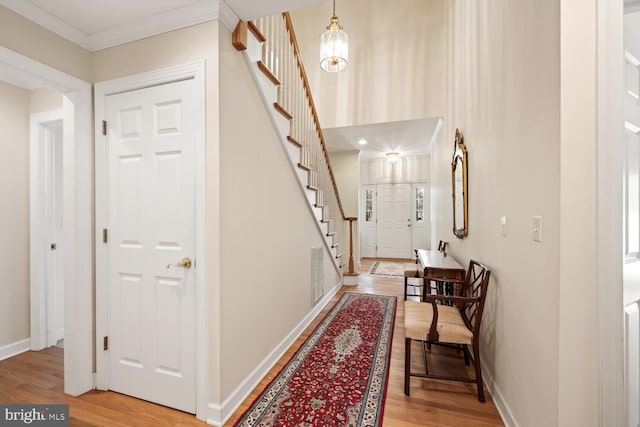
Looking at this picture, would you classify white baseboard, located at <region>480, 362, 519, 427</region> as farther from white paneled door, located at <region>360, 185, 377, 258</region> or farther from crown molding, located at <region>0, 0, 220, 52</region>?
white paneled door, located at <region>360, 185, 377, 258</region>

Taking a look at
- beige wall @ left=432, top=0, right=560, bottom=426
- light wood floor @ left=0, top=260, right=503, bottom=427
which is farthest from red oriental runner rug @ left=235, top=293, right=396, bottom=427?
beige wall @ left=432, top=0, right=560, bottom=426

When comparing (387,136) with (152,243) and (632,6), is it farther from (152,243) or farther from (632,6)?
(152,243)

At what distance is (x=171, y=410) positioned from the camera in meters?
1.66

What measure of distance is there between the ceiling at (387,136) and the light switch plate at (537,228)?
327 centimetres

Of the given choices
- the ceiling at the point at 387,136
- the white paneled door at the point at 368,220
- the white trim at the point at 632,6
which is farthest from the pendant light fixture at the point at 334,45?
the white paneled door at the point at 368,220

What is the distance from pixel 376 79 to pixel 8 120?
4369 mm

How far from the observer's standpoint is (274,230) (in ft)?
7.34

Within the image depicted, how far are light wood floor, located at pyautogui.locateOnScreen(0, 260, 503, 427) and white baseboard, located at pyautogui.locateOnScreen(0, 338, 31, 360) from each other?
6 centimetres

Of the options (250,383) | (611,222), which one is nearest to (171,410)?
(250,383)

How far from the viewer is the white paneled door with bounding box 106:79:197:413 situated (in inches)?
64.2

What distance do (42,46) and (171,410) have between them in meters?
2.33

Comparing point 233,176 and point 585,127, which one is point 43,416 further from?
point 585,127

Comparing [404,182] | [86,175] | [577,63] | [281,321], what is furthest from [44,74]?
[404,182]

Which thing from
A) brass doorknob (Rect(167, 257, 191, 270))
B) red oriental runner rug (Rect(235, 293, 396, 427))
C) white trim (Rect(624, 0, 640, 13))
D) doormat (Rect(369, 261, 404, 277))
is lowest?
doormat (Rect(369, 261, 404, 277))
